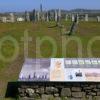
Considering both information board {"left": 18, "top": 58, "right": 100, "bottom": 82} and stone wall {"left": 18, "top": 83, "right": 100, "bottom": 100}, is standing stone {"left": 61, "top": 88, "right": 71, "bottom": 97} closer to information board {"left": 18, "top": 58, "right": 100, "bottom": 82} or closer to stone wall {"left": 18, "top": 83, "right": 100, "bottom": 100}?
stone wall {"left": 18, "top": 83, "right": 100, "bottom": 100}

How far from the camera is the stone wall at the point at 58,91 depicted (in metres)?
9.77

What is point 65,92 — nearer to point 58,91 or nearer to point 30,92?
point 58,91

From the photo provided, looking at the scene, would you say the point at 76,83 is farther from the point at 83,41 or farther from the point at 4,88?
the point at 83,41

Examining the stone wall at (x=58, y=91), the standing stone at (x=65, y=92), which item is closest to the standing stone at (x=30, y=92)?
the stone wall at (x=58, y=91)

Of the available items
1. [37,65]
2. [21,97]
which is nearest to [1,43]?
[37,65]

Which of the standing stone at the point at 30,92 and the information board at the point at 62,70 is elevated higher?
the information board at the point at 62,70

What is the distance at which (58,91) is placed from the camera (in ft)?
32.3

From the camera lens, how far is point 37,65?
1109cm

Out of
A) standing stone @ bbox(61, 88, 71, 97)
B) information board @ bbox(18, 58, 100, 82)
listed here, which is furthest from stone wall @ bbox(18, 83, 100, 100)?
information board @ bbox(18, 58, 100, 82)

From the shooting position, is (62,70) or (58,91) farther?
(62,70)

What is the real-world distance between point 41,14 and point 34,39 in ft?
88.7

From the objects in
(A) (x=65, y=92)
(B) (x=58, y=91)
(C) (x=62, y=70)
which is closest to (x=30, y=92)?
(B) (x=58, y=91)

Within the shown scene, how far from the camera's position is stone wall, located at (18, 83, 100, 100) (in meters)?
9.77

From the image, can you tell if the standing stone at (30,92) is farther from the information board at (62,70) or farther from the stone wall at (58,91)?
the information board at (62,70)
